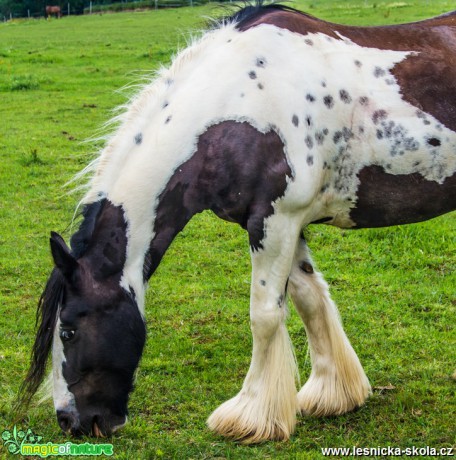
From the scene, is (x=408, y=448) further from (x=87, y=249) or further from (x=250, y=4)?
(x=250, y=4)

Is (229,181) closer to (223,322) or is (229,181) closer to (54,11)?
(223,322)

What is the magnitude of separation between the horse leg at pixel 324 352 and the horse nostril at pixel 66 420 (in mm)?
1372

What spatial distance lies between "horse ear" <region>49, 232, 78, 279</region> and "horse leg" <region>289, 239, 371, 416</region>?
136 centimetres

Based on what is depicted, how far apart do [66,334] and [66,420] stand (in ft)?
1.47

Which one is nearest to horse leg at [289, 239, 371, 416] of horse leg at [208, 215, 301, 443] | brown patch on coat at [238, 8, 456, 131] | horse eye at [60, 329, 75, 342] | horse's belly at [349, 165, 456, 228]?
horse leg at [208, 215, 301, 443]

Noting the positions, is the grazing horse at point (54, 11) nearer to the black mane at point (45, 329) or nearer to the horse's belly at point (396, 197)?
the horse's belly at point (396, 197)

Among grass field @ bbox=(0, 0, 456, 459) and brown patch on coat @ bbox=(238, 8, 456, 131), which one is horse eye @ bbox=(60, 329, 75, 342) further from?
brown patch on coat @ bbox=(238, 8, 456, 131)

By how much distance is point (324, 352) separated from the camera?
4.80 metres

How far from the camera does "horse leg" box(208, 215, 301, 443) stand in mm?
4234

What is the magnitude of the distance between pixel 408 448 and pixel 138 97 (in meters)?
2.36

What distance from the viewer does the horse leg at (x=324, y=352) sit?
15.4 ft

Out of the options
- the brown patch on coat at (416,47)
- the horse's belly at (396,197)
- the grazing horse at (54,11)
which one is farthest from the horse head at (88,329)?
the grazing horse at (54,11)

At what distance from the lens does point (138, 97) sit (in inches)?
171

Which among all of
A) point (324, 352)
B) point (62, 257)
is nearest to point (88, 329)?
point (62, 257)
